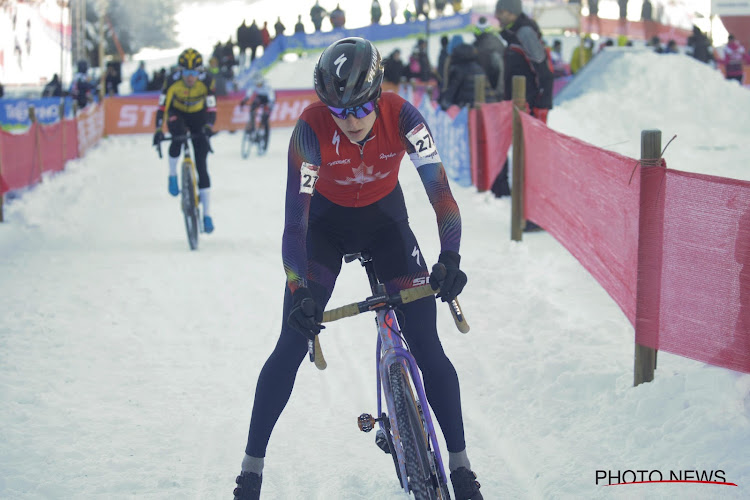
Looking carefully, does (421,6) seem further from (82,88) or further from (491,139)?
(491,139)

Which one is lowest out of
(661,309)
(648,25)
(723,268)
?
(661,309)

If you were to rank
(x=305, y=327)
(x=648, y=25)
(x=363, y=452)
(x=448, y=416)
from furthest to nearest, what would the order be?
1. (x=648, y=25)
2. (x=363, y=452)
3. (x=448, y=416)
4. (x=305, y=327)

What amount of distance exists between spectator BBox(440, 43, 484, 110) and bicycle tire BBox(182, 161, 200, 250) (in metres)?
5.08

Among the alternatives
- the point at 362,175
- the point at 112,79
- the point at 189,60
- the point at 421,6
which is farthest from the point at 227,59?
the point at 362,175

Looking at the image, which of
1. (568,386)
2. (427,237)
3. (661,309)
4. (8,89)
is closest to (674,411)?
(661,309)

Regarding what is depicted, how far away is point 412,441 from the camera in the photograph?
3.30 m

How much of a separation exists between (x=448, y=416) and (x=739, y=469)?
53.9 inches

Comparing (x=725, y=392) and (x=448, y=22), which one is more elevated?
(x=448, y=22)

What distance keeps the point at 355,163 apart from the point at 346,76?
1.57 ft

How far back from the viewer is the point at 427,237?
33.8 feet

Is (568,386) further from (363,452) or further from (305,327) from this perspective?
(305,327)

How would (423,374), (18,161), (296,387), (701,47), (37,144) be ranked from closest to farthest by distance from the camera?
(423,374) → (296,387) → (18,161) → (37,144) → (701,47)

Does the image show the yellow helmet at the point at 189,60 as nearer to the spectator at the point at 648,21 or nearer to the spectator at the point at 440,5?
the spectator at the point at 440,5

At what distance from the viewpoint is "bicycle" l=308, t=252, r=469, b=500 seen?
10.7 feet
